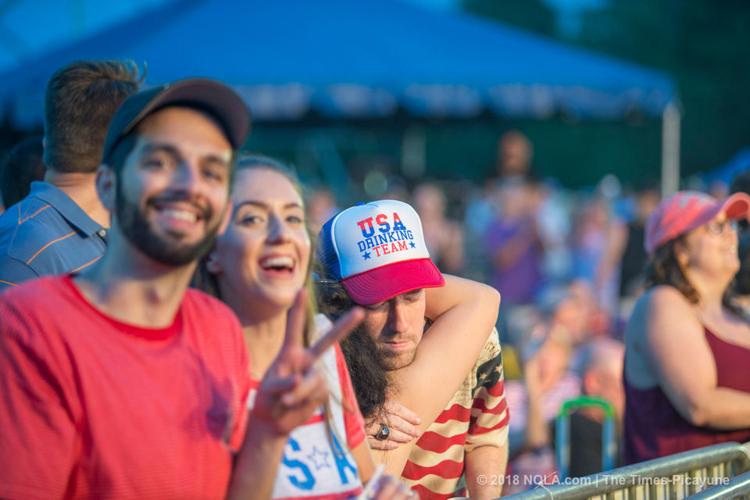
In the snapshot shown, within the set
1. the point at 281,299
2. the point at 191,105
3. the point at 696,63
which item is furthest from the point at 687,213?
the point at 696,63

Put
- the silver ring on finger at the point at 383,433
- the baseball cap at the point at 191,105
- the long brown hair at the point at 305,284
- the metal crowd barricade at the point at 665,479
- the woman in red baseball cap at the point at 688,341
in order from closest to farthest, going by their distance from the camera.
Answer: the baseball cap at the point at 191,105 < the long brown hair at the point at 305,284 < the metal crowd barricade at the point at 665,479 < the silver ring on finger at the point at 383,433 < the woman in red baseball cap at the point at 688,341

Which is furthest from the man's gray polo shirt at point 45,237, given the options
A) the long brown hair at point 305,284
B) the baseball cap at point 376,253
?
the long brown hair at point 305,284

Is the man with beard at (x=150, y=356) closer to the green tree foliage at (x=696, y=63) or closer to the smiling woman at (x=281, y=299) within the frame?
the smiling woman at (x=281, y=299)

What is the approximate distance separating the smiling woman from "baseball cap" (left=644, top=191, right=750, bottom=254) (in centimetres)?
258

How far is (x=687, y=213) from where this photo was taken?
476cm

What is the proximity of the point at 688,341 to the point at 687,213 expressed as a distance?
615 mm

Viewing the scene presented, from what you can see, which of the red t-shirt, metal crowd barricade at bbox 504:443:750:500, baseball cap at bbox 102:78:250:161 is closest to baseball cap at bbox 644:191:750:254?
metal crowd barricade at bbox 504:443:750:500

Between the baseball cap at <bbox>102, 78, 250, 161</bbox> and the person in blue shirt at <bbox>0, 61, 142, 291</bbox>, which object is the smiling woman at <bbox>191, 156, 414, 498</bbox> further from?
the person in blue shirt at <bbox>0, 61, 142, 291</bbox>

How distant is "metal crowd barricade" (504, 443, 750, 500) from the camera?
2977mm

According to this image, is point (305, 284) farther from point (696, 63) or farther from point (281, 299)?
point (696, 63)

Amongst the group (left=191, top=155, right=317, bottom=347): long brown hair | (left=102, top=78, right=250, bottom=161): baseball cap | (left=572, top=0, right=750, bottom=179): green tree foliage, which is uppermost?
(left=572, top=0, right=750, bottom=179): green tree foliage

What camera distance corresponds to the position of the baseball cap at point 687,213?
473cm

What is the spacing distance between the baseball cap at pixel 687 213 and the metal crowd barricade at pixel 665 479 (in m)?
1.17

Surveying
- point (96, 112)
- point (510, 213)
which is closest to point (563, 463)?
point (96, 112)
